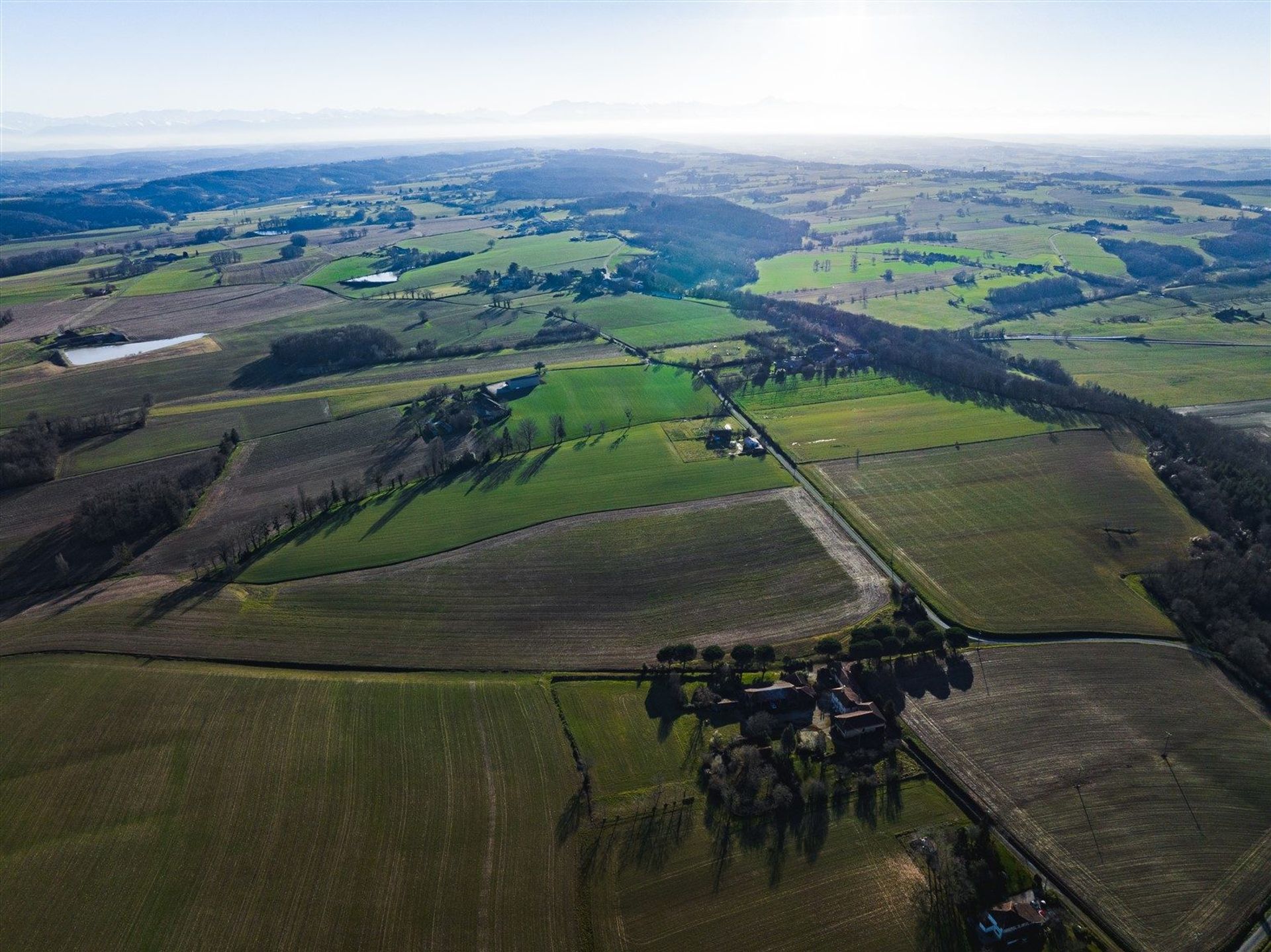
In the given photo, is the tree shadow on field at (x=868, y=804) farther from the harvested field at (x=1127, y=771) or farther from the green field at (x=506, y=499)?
the green field at (x=506, y=499)

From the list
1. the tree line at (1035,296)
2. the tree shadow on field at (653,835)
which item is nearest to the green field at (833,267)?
the tree line at (1035,296)

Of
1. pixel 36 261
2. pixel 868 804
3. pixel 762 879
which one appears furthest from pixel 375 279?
pixel 762 879

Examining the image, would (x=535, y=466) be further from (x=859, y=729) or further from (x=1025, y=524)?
(x=1025, y=524)

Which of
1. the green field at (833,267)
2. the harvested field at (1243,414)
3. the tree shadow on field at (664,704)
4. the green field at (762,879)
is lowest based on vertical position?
the green field at (762,879)

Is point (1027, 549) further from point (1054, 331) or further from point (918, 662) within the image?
point (1054, 331)

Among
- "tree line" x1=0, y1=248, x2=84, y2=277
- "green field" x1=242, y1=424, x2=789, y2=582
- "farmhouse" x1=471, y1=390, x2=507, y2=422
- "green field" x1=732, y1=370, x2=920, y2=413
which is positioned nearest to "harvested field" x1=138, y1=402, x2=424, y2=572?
"green field" x1=242, y1=424, x2=789, y2=582

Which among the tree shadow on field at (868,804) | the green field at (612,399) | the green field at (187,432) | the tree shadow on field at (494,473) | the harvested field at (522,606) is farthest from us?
the green field at (612,399)

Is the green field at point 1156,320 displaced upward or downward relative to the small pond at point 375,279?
downward
